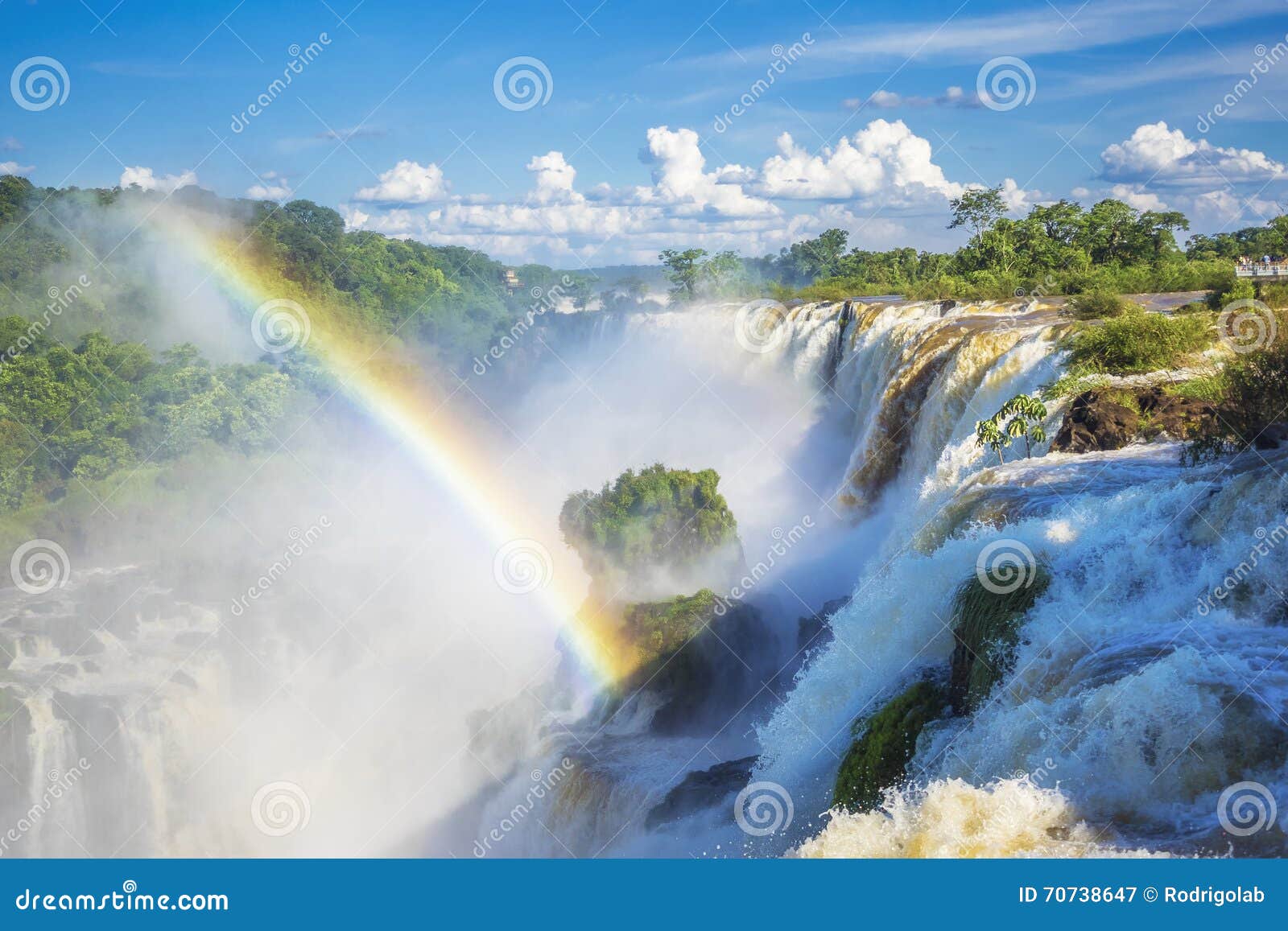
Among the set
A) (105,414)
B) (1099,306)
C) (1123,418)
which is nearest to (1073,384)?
(1123,418)

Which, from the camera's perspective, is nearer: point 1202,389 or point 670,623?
point 1202,389

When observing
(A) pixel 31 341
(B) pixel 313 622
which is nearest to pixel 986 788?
(B) pixel 313 622

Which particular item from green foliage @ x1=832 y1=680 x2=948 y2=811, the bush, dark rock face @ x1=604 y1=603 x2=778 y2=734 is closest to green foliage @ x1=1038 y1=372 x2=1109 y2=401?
the bush

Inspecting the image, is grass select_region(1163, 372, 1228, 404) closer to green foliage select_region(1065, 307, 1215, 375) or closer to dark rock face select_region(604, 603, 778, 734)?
green foliage select_region(1065, 307, 1215, 375)

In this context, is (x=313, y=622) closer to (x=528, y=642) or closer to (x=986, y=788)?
(x=528, y=642)

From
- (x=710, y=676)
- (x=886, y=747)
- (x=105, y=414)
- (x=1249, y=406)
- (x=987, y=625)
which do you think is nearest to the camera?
(x=987, y=625)

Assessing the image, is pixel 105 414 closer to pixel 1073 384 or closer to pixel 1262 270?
pixel 1073 384
